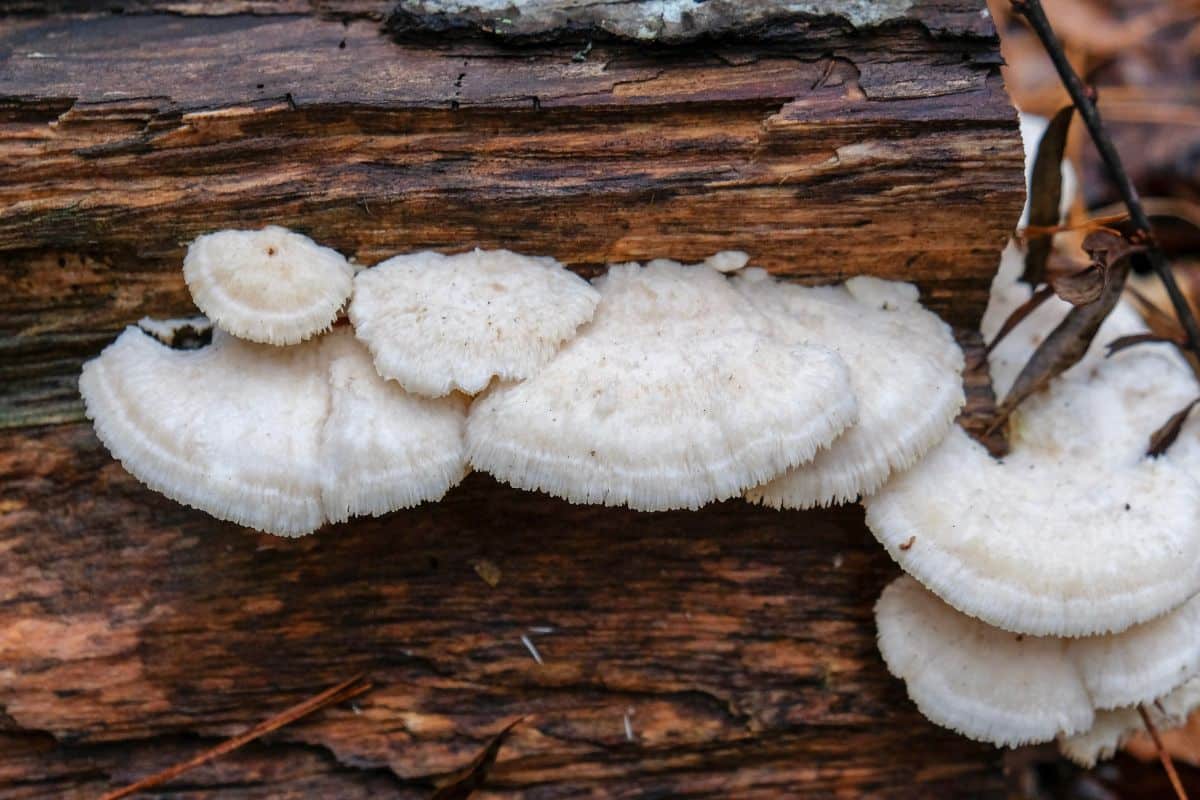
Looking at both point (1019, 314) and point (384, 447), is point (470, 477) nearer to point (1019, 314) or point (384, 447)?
point (384, 447)

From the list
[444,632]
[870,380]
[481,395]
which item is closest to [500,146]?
[481,395]

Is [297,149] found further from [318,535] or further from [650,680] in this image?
[650,680]

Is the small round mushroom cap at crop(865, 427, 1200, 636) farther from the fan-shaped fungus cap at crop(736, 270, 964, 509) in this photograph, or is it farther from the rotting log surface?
the rotting log surface

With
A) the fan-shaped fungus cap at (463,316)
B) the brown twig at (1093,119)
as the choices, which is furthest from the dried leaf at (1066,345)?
the fan-shaped fungus cap at (463,316)

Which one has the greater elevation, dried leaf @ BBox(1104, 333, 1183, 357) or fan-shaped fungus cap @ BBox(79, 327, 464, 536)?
dried leaf @ BBox(1104, 333, 1183, 357)

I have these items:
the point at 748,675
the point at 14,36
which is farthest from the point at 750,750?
the point at 14,36

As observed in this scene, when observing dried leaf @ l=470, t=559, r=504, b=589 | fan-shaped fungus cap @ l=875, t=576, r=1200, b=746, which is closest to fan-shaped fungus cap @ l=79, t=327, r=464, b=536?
dried leaf @ l=470, t=559, r=504, b=589

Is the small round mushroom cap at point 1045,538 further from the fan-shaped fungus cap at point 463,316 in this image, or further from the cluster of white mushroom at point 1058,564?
the fan-shaped fungus cap at point 463,316

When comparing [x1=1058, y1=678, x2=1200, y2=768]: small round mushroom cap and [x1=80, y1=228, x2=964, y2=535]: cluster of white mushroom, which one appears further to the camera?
[x1=1058, y1=678, x2=1200, y2=768]: small round mushroom cap
